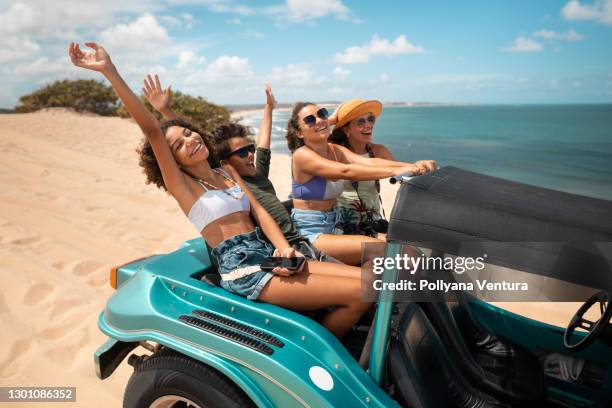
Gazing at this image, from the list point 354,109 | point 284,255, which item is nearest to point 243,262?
point 284,255

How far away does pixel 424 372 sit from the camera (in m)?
1.83

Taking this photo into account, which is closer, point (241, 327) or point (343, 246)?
point (241, 327)

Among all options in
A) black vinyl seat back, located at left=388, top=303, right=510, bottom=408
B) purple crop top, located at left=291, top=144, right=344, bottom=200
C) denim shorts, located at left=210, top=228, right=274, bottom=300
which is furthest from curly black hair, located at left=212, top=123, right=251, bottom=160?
black vinyl seat back, located at left=388, top=303, right=510, bottom=408

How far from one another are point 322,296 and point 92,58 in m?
1.81

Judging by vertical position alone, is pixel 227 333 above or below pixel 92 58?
below

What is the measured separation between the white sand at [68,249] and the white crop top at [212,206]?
4.73 feet

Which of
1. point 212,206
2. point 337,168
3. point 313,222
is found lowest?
point 313,222

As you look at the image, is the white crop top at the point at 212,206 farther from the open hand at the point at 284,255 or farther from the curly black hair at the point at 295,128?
the curly black hair at the point at 295,128

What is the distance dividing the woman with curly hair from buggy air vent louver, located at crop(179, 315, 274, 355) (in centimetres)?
23

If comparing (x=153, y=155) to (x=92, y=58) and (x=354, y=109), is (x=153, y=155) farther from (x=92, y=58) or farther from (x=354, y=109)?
(x=354, y=109)

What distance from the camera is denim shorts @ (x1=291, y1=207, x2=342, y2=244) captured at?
3059 mm

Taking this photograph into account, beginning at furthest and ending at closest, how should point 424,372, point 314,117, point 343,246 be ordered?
point 314,117 → point 343,246 → point 424,372

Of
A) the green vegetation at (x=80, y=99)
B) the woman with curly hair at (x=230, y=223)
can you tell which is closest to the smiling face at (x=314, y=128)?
the woman with curly hair at (x=230, y=223)

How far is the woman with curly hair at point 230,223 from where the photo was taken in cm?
207
